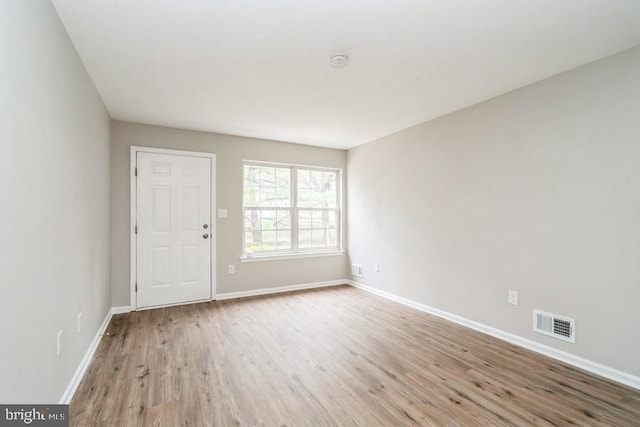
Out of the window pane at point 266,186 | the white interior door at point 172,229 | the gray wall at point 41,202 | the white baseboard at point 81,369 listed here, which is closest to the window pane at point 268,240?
the window pane at point 266,186

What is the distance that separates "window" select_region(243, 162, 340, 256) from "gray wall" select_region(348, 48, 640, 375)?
4.81 feet

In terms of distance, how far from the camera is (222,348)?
9.09ft

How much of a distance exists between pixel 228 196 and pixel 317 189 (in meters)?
1.54

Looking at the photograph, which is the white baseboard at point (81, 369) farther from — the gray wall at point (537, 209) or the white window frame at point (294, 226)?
the gray wall at point (537, 209)

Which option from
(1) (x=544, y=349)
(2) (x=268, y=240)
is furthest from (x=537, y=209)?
(2) (x=268, y=240)

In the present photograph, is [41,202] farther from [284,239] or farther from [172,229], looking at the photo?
[284,239]

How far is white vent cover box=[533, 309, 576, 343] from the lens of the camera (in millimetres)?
2486

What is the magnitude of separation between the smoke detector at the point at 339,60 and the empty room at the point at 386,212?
0.07ft

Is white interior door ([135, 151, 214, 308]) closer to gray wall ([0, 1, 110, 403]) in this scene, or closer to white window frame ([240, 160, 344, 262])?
white window frame ([240, 160, 344, 262])

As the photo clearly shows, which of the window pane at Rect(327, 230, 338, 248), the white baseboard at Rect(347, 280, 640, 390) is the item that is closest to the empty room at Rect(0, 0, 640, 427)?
the white baseboard at Rect(347, 280, 640, 390)

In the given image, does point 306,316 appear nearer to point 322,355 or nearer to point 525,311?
point 322,355

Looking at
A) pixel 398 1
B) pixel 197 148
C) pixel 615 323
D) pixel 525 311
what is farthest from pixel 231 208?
pixel 615 323

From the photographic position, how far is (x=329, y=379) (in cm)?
225

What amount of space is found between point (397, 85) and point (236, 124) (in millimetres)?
2134
